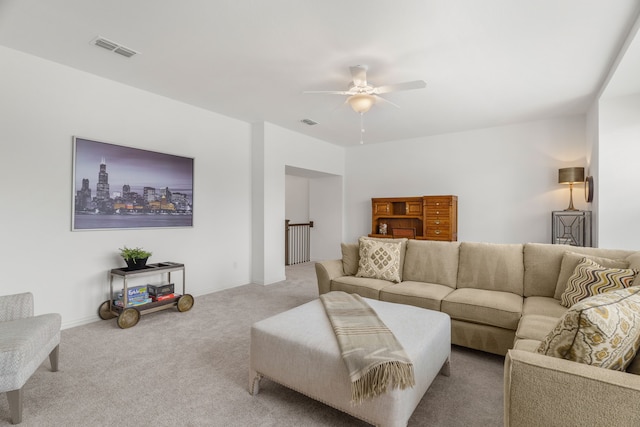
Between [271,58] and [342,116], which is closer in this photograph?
[271,58]

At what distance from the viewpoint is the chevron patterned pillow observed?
2.17 metres

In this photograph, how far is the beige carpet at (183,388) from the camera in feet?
5.97

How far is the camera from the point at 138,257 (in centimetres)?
346

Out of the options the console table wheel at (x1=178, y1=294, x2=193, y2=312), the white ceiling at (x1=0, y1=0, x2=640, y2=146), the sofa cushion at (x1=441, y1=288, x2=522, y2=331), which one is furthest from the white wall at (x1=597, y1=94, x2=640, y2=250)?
the console table wheel at (x1=178, y1=294, x2=193, y2=312)

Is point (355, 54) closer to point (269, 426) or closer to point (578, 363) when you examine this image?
point (578, 363)

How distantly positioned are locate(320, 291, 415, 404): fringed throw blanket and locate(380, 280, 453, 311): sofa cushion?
3.35ft

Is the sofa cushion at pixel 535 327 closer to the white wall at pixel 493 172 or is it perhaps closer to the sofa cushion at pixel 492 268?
the sofa cushion at pixel 492 268

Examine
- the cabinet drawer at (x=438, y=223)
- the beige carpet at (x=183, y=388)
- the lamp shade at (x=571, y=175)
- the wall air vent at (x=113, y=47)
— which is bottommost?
the beige carpet at (x=183, y=388)

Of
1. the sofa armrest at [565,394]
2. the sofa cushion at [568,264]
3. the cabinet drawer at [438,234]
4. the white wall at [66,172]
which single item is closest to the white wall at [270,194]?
the white wall at [66,172]

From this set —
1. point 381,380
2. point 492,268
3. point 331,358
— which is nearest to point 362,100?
point 492,268

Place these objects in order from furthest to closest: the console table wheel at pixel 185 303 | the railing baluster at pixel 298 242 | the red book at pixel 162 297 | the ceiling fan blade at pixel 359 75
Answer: the railing baluster at pixel 298 242, the console table wheel at pixel 185 303, the red book at pixel 162 297, the ceiling fan blade at pixel 359 75

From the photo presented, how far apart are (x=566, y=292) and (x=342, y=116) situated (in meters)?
3.60

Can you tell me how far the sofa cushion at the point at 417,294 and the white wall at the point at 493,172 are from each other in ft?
9.77

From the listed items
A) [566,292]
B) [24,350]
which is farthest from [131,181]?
[566,292]
